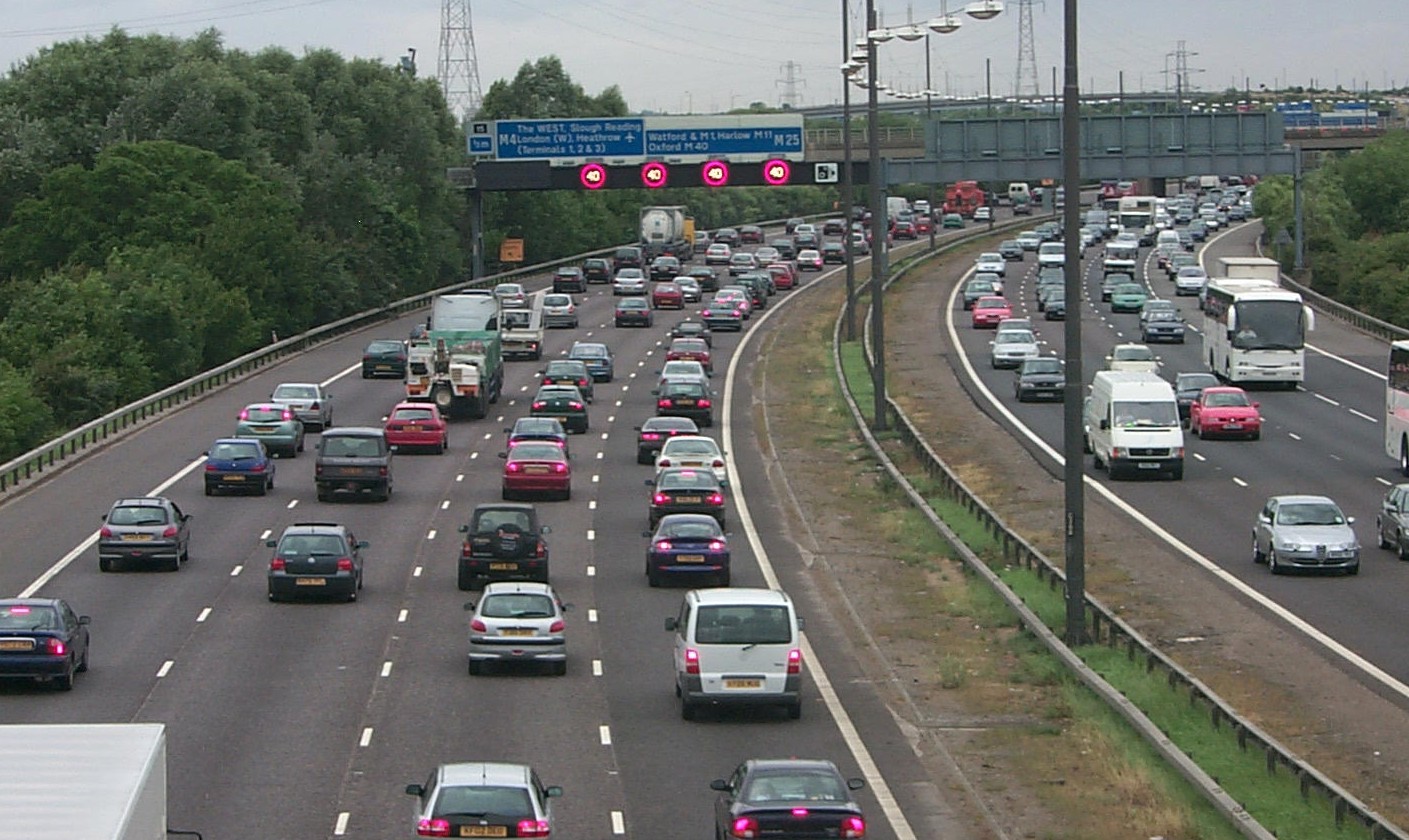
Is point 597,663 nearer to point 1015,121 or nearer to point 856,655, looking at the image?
point 856,655

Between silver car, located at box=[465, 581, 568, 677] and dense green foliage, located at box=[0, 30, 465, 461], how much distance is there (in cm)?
3886

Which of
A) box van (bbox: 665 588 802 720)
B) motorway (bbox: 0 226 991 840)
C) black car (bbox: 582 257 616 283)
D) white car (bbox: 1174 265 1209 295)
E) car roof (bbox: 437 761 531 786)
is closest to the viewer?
car roof (bbox: 437 761 531 786)

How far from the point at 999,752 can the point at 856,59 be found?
30.7 m

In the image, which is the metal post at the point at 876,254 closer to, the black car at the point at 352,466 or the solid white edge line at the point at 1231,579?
the solid white edge line at the point at 1231,579

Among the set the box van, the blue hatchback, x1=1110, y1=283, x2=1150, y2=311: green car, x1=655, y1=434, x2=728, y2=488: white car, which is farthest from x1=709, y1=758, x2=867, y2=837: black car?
x1=1110, y1=283, x2=1150, y2=311: green car

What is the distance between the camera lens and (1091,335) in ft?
307

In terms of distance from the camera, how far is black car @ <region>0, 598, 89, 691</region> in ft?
102

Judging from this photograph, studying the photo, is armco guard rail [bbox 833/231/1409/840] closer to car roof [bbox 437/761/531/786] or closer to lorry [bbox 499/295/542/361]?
car roof [bbox 437/761/531/786]

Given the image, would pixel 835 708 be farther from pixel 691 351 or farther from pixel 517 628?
pixel 691 351

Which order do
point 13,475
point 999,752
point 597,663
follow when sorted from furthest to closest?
point 13,475 → point 597,663 → point 999,752

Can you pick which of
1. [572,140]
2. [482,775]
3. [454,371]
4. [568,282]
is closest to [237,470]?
[454,371]

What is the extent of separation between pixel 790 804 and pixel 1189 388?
1882 inches

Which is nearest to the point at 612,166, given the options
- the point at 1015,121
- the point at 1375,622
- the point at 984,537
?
the point at 1015,121

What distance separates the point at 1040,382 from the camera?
234ft
